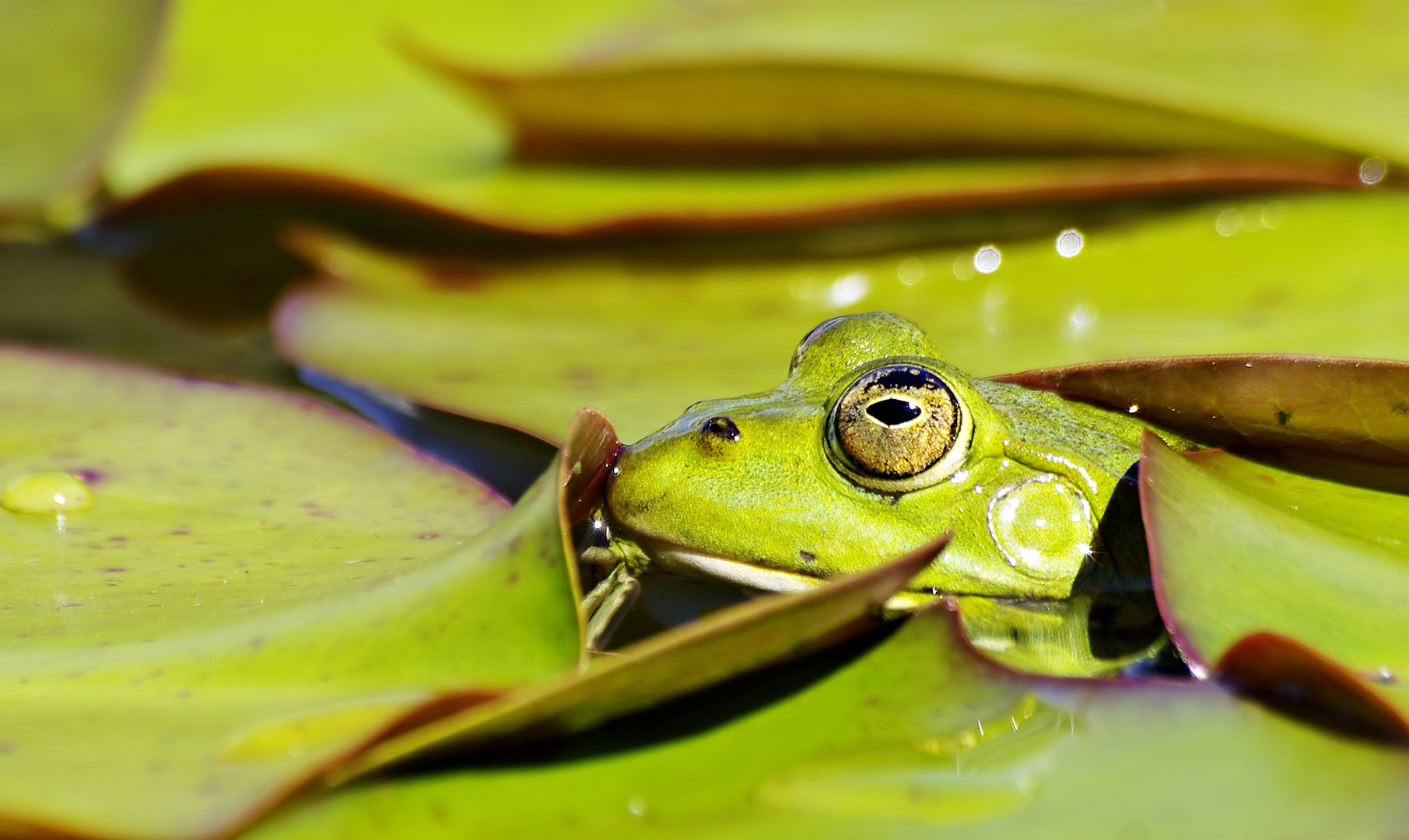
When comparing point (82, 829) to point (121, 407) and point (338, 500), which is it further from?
point (121, 407)

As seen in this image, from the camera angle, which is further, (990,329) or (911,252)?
(911,252)

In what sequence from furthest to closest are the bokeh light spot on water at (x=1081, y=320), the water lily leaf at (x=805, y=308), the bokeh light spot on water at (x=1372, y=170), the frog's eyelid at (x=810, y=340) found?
the bokeh light spot on water at (x=1372, y=170) → the bokeh light spot on water at (x=1081, y=320) → the water lily leaf at (x=805, y=308) → the frog's eyelid at (x=810, y=340)

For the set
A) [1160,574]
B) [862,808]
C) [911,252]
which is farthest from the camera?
[911,252]

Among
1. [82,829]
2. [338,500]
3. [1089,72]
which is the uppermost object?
[1089,72]

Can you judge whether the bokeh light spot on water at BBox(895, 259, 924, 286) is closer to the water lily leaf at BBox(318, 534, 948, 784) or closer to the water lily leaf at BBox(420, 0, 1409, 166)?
the water lily leaf at BBox(420, 0, 1409, 166)

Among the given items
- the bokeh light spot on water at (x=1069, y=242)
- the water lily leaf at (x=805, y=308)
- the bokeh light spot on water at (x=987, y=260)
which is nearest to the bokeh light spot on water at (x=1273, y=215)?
the water lily leaf at (x=805, y=308)

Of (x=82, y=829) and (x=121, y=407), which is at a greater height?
(x=82, y=829)

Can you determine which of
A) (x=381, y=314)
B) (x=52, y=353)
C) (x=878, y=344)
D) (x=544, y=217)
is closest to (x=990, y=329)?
(x=878, y=344)

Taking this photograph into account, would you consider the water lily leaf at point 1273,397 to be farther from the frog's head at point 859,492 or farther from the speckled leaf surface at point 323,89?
the speckled leaf surface at point 323,89
